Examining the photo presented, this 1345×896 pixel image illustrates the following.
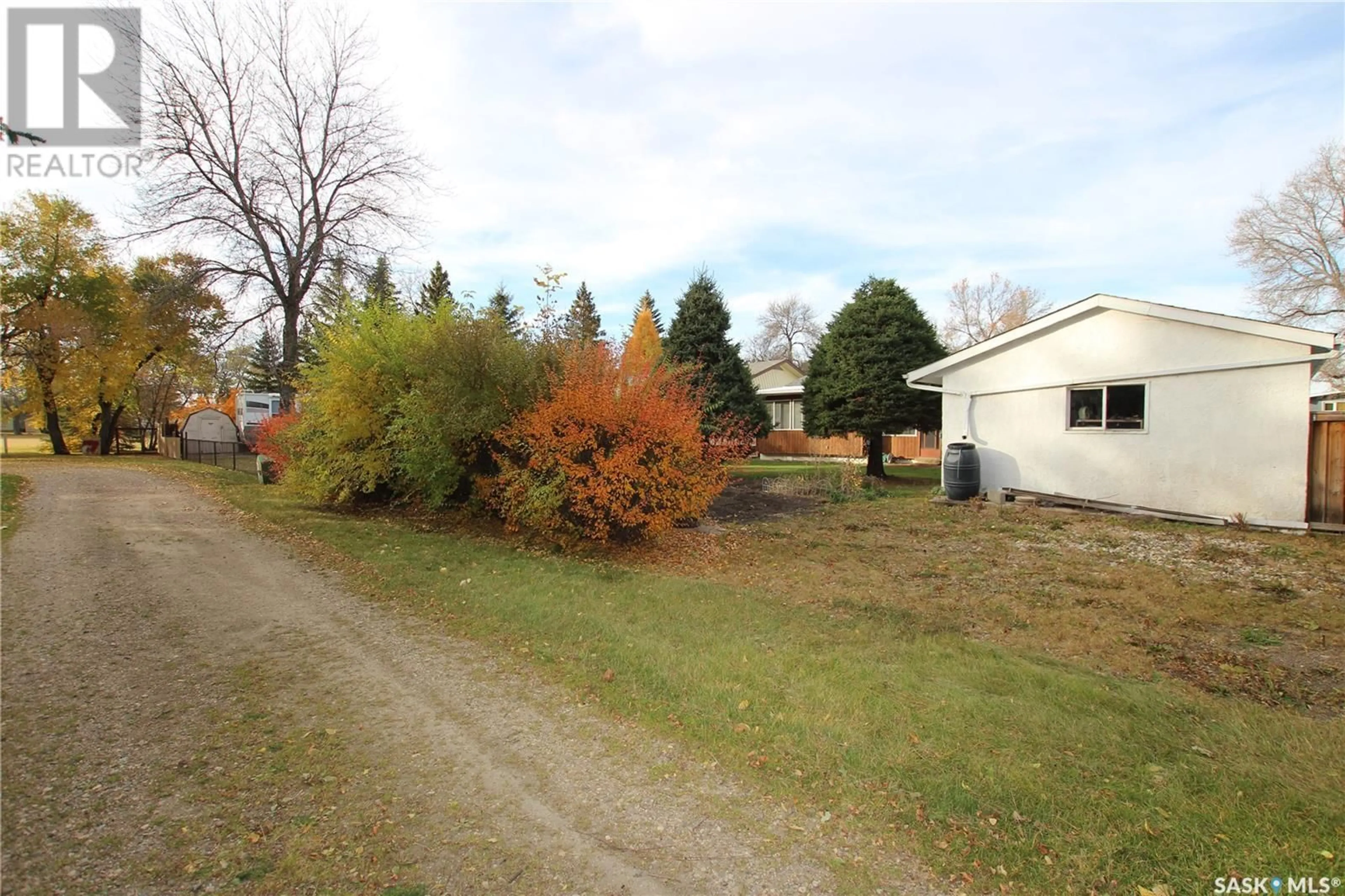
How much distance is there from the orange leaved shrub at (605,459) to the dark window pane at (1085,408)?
8.36 m

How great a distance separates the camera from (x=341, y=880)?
2.34 metres

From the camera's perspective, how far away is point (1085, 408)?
39.9ft

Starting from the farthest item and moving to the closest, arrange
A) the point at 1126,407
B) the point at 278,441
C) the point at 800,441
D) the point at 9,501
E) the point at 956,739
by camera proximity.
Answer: the point at 800,441 → the point at 278,441 → the point at 1126,407 → the point at 9,501 → the point at 956,739

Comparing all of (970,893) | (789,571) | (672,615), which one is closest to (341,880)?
(970,893)

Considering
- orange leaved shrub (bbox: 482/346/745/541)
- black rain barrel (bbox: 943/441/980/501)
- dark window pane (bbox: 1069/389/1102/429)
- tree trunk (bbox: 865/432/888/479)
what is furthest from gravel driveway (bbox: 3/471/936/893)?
tree trunk (bbox: 865/432/888/479)

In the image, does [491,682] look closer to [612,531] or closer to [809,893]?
[809,893]

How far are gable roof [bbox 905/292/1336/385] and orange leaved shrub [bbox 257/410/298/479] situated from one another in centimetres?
1445

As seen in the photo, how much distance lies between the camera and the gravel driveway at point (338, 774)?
2402 millimetres

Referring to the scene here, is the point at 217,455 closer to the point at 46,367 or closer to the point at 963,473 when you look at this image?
the point at 46,367

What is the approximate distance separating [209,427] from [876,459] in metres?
34.6

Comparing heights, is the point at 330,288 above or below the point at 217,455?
above

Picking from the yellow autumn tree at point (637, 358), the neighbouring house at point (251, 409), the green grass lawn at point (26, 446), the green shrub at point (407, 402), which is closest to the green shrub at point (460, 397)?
the green shrub at point (407, 402)

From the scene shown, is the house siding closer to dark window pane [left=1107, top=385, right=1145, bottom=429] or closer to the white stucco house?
the white stucco house

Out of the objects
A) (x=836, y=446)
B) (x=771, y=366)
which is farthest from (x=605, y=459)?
(x=771, y=366)
